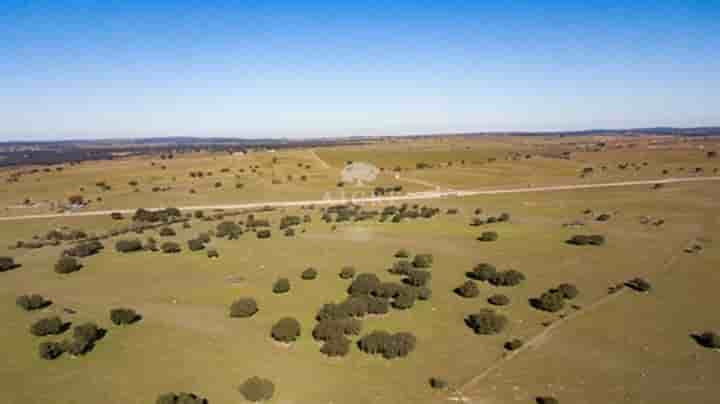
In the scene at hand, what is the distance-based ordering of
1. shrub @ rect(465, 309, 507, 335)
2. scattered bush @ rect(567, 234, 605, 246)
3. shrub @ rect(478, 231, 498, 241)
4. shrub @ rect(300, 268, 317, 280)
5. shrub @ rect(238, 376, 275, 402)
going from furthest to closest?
shrub @ rect(478, 231, 498, 241), scattered bush @ rect(567, 234, 605, 246), shrub @ rect(300, 268, 317, 280), shrub @ rect(465, 309, 507, 335), shrub @ rect(238, 376, 275, 402)

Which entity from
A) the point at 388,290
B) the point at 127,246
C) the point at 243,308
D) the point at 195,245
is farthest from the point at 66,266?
the point at 388,290

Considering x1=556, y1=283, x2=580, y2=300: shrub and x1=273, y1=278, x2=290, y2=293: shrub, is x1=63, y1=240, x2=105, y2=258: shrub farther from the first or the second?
x1=556, y1=283, x2=580, y2=300: shrub

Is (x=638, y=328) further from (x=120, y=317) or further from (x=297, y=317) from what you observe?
(x=120, y=317)

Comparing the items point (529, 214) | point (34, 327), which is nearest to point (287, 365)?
point (34, 327)

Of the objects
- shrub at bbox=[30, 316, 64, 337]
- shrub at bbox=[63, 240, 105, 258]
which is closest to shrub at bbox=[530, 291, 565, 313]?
shrub at bbox=[30, 316, 64, 337]

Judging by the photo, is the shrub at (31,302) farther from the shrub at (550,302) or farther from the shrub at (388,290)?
the shrub at (550,302)

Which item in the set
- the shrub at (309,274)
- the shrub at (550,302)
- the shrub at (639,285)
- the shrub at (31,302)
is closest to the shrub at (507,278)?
the shrub at (550,302)
